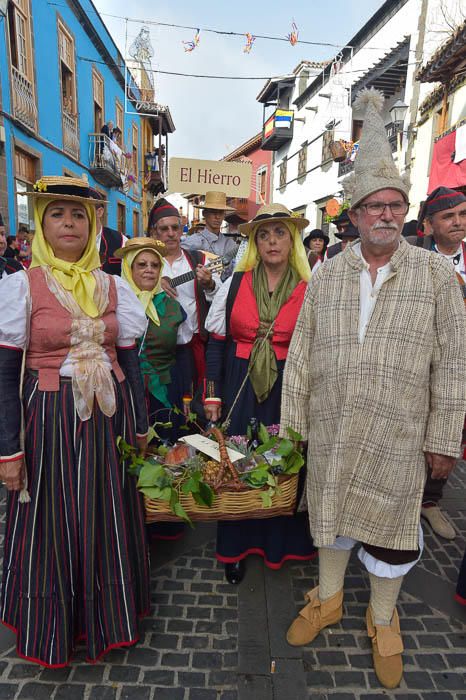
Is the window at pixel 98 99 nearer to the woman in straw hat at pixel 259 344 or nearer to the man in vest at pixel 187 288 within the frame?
the man in vest at pixel 187 288

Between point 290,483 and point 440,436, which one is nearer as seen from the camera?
point 440,436

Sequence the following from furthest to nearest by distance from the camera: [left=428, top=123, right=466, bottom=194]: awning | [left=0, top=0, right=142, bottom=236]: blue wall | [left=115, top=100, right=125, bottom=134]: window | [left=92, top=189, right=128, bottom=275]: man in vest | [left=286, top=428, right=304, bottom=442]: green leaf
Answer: [left=115, top=100, right=125, bottom=134]: window → [left=0, top=0, right=142, bottom=236]: blue wall → [left=428, top=123, right=466, bottom=194]: awning → [left=92, top=189, right=128, bottom=275]: man in vest → [left=286, top=428, right=304, bottom=442]: green leaf

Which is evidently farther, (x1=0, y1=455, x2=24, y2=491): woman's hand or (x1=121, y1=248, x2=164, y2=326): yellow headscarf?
(x1=121, y1=248, x2=164, y2=326): yellow headscarf

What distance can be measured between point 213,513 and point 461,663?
1.43 m

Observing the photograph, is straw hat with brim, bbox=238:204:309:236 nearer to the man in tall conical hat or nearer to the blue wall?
the man in tall conical hat

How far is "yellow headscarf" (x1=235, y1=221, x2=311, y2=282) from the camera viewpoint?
2562mm

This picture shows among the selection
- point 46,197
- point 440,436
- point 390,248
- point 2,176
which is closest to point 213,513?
point 440,436

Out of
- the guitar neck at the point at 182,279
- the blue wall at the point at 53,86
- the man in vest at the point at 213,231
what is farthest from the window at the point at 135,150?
the guitar neck at the point at 182,279

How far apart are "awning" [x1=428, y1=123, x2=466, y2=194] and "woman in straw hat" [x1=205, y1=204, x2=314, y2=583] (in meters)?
6.40

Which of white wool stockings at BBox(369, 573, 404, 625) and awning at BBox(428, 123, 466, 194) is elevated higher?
awning at BBox(428, 123, 466, 194)

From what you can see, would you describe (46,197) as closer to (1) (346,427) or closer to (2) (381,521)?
(1) (346,427)

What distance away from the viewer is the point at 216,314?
8.80 feet

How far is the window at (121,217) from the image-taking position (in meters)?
20.0

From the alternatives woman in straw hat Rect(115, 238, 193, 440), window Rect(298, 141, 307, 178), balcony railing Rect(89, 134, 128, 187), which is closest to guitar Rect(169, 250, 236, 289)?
woman in straw hat Rect(115, 238, 193, 440)
